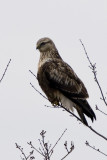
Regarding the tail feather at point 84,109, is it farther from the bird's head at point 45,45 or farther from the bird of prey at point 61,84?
the bird's head at point 45,45

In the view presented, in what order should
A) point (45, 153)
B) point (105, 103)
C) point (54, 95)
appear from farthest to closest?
point (54, 95), point (45, 153), point (105, 103)

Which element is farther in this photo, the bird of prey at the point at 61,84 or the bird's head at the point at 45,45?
the bird's head at the point at 45,45

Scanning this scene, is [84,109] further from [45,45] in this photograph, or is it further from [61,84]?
[45,45]

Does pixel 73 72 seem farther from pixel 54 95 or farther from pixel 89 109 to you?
pixel 89 109

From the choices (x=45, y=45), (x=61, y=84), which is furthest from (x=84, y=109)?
(x=45, y=45)

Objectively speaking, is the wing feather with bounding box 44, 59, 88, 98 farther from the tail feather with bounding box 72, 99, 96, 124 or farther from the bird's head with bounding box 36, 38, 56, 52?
the bird's head with bounding box 36, 38, 56, 52

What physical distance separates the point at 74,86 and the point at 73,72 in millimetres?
343

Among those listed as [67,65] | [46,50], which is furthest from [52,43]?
[67,65]

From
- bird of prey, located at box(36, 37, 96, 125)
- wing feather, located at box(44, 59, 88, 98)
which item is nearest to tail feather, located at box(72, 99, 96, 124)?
bird of prey, located at box(36, 37, 96, 125)

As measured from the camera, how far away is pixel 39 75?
879cm

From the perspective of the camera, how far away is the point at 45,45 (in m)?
9.98

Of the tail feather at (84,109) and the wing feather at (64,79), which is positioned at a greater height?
the wing feather at (64,79)

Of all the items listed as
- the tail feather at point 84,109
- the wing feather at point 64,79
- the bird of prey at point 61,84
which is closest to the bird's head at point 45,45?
the bird of prey at point 61,84

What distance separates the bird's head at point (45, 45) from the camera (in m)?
9.83
